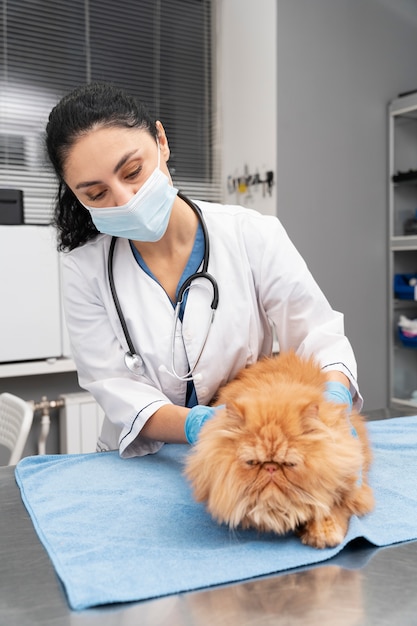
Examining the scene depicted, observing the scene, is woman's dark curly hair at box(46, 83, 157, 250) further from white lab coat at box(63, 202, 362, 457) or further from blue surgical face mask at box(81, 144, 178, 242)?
white lab coat at box(63, 202, 362, 457)

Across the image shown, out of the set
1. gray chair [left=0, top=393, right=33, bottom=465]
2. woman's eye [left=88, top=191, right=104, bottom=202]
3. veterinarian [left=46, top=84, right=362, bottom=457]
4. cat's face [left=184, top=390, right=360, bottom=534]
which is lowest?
gray chair [left=0, top=393, right=33, bottom=465]

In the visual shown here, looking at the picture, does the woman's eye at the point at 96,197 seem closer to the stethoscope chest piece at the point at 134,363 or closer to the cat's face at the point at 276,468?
the stethoscope chest piece at the point at 134,363

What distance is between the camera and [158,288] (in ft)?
4.86

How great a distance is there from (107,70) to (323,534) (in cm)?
325

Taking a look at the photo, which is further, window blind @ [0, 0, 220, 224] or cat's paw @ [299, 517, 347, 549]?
window blind @ [0, 0, 220, 224]

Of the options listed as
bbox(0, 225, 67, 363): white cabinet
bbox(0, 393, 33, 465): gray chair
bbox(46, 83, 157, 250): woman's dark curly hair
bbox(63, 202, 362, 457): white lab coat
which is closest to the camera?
bbox(46, 83, 157, 250): woman's dark curly hair

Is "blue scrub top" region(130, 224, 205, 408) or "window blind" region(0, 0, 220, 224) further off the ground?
"window blind" region(0, 0, 220, 224)

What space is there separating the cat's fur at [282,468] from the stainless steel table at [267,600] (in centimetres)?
8

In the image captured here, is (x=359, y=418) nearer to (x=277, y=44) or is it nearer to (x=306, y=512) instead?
(x=306, y=512)

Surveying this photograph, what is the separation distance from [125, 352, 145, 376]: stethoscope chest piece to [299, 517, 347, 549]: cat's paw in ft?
2.14

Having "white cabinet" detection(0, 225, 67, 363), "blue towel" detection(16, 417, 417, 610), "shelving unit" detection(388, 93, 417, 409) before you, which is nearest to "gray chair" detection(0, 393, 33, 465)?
"white cabinet" detection(0, 225, 67, 363)

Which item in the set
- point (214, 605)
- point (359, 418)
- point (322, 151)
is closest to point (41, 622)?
point (214, 605)

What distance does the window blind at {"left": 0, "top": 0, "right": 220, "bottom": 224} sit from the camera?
10.6 ft

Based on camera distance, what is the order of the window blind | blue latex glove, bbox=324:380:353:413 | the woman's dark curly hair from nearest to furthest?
blue latex glove, bbox=324:380:353:413
the woman's dark curly hair
the window blind
